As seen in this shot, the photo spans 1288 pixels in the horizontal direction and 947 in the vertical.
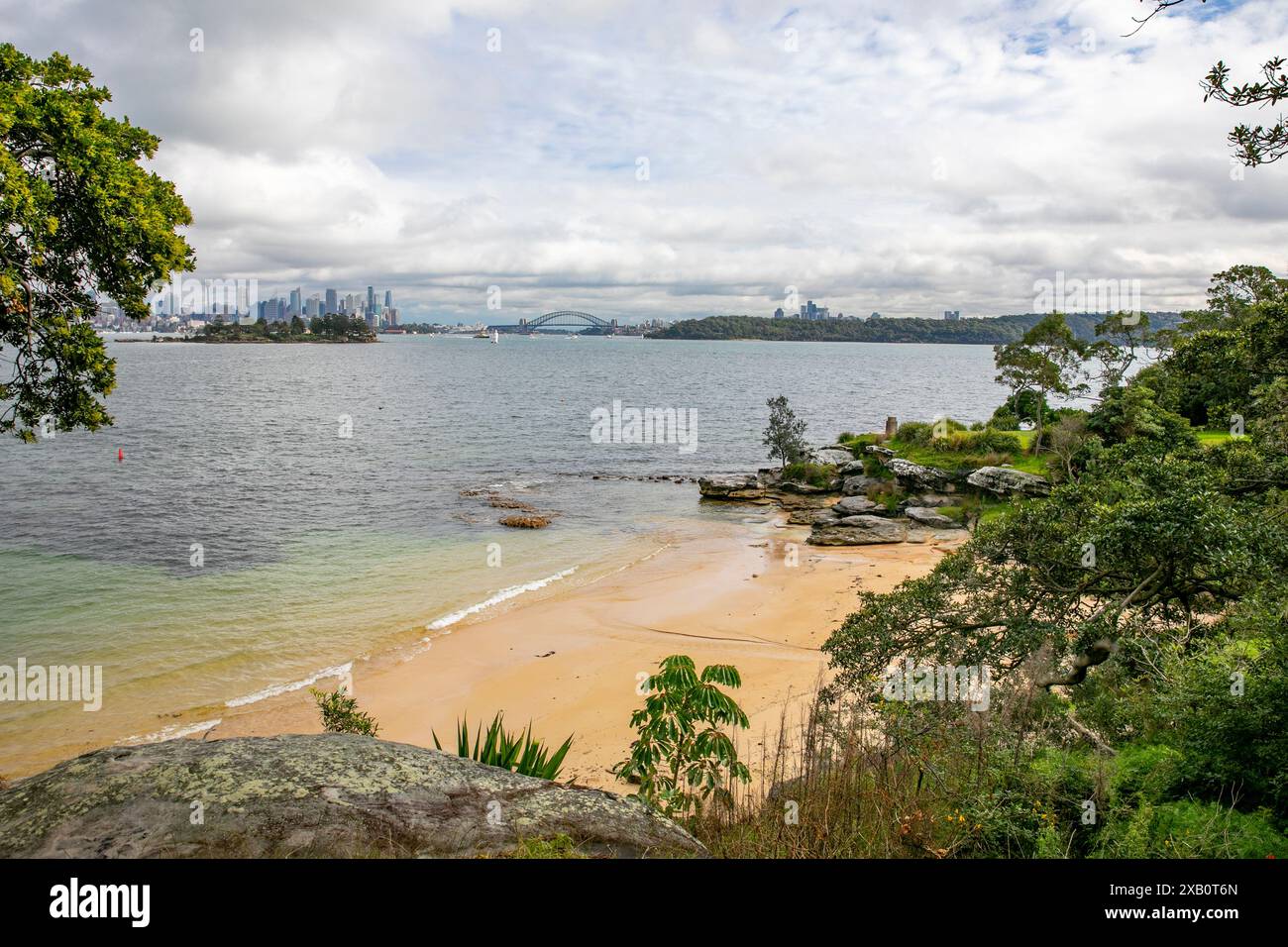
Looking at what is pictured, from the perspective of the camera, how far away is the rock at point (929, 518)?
2962 cm

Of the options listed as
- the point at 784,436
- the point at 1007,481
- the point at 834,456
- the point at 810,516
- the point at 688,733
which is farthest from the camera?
the point at 784,436

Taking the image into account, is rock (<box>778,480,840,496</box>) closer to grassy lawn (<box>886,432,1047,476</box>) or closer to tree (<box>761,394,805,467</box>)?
tree (<box>761,394,805,467</box>)

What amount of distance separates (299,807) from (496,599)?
18.2 m

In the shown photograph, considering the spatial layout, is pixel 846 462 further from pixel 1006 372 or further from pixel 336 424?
pixel 336 424

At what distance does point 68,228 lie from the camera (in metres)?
9.46

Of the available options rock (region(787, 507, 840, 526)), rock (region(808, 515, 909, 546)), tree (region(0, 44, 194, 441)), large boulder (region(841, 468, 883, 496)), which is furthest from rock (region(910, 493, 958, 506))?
tree (region(0, 44, 194, 441))

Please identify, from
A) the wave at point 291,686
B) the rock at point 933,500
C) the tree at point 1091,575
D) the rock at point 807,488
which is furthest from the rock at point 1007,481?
the wave at point 291,686

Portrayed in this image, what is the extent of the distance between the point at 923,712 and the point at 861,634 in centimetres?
136

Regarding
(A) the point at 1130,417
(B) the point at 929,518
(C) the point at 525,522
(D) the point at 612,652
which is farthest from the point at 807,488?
(D) the point at 612,652

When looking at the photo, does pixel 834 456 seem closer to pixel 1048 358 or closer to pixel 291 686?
pixel 1048 358

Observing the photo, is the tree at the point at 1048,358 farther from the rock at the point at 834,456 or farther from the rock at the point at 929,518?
the rock at the point at 834,456
